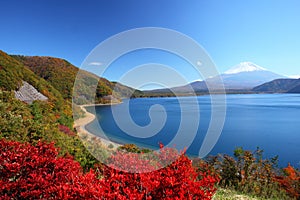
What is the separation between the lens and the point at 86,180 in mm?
2330

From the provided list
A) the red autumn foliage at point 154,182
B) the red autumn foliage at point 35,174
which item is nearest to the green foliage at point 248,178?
the red autumn foliage at point 154,182

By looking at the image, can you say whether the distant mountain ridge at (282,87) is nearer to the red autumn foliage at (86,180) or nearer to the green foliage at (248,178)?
the green foliage at (248,178)

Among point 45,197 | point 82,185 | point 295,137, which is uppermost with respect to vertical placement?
point 82,185

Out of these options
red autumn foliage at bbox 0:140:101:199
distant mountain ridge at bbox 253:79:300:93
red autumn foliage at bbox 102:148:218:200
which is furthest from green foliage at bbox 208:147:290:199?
distant mountain ridge at bbox 253:79:300:93

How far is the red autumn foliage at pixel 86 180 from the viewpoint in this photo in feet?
7.47

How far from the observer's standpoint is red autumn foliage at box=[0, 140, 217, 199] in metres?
2.28

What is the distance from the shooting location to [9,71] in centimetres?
3162

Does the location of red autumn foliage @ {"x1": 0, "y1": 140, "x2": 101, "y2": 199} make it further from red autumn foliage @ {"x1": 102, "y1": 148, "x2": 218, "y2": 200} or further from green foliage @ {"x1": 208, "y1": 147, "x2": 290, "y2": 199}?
green foliage @ {"x1": 208, "y1": 147, "x2": 290, "y2": 199}

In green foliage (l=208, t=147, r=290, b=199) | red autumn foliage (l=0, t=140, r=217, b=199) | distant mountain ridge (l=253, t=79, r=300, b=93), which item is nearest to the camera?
red autumn foliage (l=0, t=140, r=217, b=199)

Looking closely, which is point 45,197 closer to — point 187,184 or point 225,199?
point 187,184

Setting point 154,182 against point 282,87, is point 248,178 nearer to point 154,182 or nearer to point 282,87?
point 154,182

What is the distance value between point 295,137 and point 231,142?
308 inches

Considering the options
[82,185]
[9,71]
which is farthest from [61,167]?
[9,71]

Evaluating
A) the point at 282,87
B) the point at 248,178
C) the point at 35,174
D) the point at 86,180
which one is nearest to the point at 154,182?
the point at 86,180
